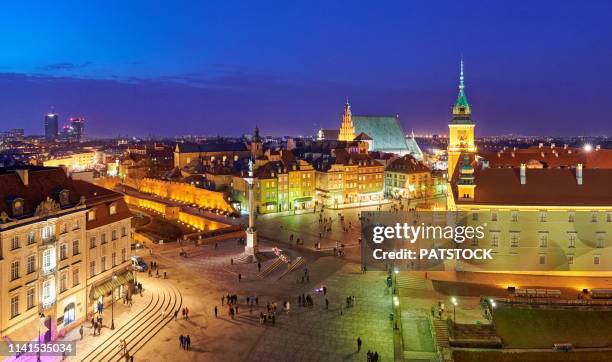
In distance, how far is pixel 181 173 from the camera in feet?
330

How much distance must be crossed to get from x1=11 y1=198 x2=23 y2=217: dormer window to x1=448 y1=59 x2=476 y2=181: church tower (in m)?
59.7

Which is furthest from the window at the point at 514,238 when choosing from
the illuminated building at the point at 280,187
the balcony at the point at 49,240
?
the illuminated building at the point at 280,187

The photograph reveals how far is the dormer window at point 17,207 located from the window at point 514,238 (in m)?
36.6

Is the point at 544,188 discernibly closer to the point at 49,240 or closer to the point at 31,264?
the point at 49,240

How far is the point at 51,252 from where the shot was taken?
31.1m

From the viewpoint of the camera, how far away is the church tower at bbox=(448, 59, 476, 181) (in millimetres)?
76750

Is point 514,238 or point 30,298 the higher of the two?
point 514,238

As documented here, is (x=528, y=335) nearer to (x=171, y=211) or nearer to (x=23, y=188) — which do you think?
(x=23, y=188)

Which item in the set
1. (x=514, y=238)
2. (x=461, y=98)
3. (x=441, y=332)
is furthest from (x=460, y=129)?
(x=441, y=332)

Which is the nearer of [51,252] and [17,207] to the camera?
[17,207]

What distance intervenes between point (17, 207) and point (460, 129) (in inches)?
2496

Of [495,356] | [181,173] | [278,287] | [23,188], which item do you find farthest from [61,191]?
[181,173]

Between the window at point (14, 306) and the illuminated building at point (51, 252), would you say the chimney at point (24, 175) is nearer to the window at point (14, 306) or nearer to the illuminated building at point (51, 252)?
the illuminated building at point (51, 252)

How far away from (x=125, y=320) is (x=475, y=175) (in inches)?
1266
